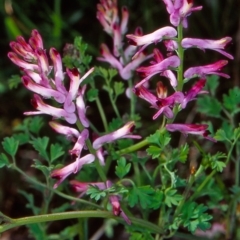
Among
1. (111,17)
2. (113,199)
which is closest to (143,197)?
→ (113,199)

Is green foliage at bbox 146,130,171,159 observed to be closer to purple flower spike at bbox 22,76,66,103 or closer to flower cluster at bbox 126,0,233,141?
flower cluster at bbox 126,0,233,141

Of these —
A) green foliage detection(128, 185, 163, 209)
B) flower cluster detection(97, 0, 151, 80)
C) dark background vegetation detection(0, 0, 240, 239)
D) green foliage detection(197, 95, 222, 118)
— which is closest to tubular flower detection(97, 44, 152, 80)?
flower cluster detection(97, 0, 151, 80)

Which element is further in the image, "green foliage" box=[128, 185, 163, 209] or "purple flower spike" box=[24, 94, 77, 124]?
"green foliage" box=[128, 185, 163, 209]

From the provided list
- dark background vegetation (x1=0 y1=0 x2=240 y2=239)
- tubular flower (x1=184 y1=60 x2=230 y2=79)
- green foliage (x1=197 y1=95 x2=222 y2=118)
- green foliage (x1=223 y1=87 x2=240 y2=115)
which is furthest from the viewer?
dark background vegetation (x1=0 y1=0 x2=240 y2=239)

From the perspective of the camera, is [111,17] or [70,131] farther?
[111,17]

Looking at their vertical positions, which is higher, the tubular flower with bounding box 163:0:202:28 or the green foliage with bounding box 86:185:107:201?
the tubular flower with bounding box 163:0:202:28

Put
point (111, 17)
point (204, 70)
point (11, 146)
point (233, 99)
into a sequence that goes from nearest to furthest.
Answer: point (204, 70)
point (11, 146)
point (233, 99)
point (111, 17)

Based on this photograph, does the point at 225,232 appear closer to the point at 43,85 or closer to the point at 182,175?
the point at 182,175

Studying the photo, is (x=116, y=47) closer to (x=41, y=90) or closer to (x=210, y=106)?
(x=210, y=106)

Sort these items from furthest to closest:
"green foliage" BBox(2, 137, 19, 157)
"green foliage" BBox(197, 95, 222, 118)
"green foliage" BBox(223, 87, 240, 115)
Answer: "green foliage" BBox(197, 95, 222, 118) → "green foliage" BBox(223, 87, 240, 115) → "green foliage" BBox(2, 137, 19, 157)
